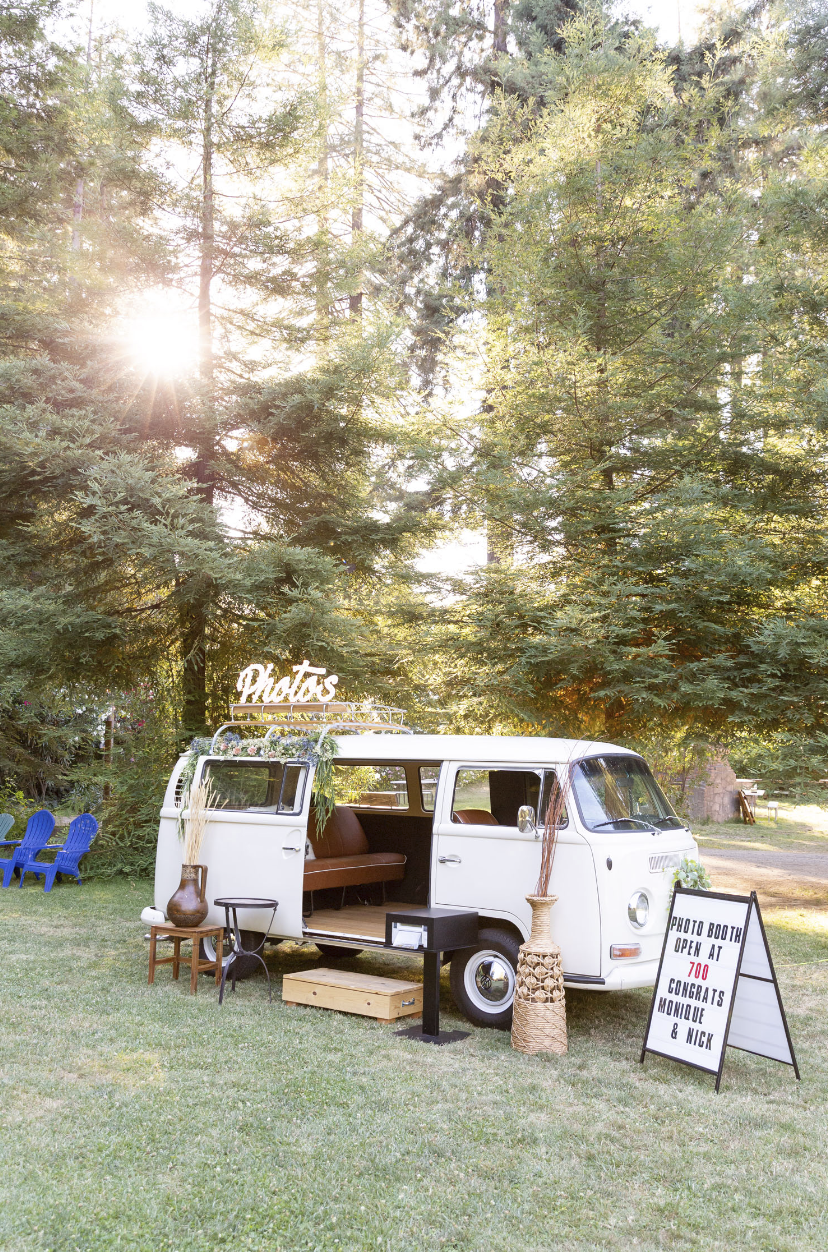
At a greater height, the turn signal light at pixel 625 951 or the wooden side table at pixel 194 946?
the turn signal light at pixel 625 951

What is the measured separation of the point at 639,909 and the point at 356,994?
2.27 meters

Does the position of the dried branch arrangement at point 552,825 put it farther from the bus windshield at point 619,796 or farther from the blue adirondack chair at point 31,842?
the blue adirondack chair at point 31,842

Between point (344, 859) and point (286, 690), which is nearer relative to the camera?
point (344, 859)

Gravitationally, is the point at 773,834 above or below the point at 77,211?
below

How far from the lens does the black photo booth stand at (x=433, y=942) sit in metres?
6.66

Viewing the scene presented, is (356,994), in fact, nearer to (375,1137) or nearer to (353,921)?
(353,921)

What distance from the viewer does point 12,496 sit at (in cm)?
1307

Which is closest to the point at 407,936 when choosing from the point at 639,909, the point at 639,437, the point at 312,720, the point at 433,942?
the point at 433,942

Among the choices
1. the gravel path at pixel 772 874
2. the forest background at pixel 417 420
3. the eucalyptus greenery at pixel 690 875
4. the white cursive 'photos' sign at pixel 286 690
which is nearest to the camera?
the eucalyptus greenery at pixel 690 875

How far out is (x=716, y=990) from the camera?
231 inches

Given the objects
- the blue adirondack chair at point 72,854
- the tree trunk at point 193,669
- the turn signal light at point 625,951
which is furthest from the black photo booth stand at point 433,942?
the blue adirondack chair at point 72,854

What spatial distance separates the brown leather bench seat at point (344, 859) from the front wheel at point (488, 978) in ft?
5.21

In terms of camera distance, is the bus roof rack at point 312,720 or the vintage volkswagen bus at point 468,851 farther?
the bus roof rack at point 312,720

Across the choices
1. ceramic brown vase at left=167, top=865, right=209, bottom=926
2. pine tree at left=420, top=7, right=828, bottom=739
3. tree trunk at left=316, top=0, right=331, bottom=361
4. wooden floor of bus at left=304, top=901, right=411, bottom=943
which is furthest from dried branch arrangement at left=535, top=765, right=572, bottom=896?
tree trunk at left=316, top=0, right=331, bottom=361
